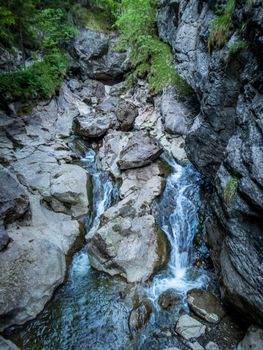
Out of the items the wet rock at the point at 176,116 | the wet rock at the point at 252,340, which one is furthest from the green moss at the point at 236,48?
the wet rock at the point at 252,340

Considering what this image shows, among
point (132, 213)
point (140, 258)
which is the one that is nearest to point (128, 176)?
point (132, 213)

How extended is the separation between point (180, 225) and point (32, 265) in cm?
509

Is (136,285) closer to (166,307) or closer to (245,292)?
(166,307)

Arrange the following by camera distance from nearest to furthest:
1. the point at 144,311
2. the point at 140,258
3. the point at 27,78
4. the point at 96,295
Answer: the point at 144,311, the point at 96,295, the point at 140,258, the point at 27,78

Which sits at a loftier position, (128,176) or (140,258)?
(128,176)

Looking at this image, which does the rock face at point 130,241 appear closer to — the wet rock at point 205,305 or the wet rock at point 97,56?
the wet rock at point 205,305

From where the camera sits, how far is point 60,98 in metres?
17.4

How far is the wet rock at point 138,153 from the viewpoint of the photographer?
11227 mm

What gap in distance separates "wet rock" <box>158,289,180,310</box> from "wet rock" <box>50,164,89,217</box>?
14.5ft

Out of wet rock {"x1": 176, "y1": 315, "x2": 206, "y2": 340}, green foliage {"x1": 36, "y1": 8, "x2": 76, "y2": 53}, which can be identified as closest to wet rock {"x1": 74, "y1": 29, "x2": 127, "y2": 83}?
green foliage {"x1": 36, "y1": 8, "x2": 76, "y2": 53}

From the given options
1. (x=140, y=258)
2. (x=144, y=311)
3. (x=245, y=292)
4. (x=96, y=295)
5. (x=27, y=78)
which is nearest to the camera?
(x=245, y=292)

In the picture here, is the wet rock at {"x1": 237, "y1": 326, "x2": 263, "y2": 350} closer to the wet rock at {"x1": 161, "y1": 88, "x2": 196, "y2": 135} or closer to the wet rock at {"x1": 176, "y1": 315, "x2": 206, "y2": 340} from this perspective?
the wet rock at {"x1": 176, "y1": 315, "x2": 206, "y2": 340}

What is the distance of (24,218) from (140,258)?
4.25 meters

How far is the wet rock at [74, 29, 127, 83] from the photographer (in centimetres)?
2073
